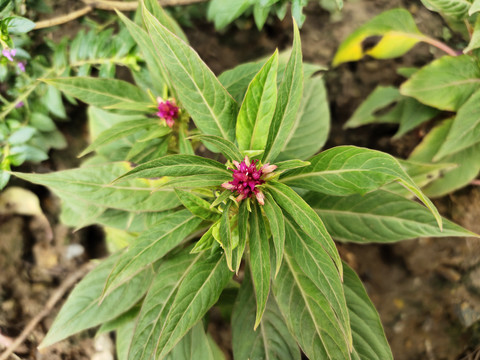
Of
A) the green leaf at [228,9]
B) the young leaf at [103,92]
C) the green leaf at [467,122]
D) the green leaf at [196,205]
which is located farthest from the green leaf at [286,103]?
the green leaf at [467,122]

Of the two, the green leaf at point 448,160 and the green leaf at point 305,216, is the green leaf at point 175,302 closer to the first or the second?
the green leaf at point 305,216

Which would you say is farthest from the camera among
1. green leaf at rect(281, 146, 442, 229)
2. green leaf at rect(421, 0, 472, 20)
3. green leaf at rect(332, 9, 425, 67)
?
green leaf at rect(332, 9, 425, 67)

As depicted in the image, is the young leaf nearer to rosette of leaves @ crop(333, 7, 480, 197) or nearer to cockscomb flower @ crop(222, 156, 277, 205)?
→ cockscomb flower @ crop(222, 156, 277, 205)

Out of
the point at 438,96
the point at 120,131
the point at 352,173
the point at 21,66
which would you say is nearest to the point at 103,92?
the point at 120,131

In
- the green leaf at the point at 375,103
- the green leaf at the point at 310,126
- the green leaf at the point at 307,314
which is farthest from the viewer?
the green leaf at the point at 375,103

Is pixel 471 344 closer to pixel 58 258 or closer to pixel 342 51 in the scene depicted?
pixel 342 51

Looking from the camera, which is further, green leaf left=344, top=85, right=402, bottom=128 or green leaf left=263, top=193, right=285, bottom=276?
green leaf left=344, top=85, right=402, bottom=128

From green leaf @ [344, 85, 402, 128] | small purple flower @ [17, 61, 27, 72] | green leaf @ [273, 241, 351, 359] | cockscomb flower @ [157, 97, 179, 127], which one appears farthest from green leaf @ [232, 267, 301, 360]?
small purple flower @ [17, 61, 27, 72]

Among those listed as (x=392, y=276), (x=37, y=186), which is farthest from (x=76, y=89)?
(x=392, y=276)
